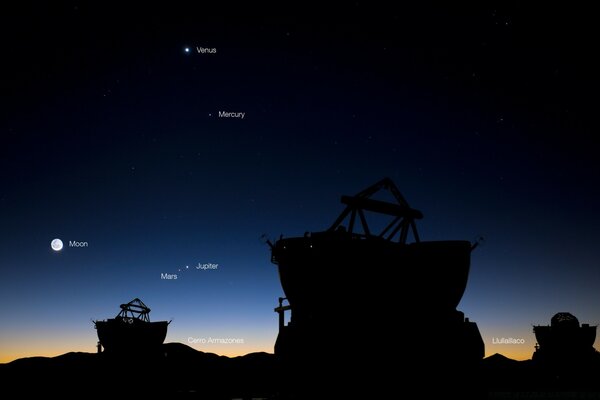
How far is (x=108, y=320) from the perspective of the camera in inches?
1758

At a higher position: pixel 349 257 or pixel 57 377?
pixel 349 257

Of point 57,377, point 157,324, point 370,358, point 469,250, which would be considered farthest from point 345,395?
point 57,377

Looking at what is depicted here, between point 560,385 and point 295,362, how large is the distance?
2366 inches

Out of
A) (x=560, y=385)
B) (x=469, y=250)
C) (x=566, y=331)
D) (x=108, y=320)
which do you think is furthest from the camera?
(x=560, y=385)

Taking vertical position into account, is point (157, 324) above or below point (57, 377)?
above

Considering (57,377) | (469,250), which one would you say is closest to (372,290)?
(469,250)

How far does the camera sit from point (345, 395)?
62.0ft

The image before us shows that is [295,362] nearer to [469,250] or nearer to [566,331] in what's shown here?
[469,250]

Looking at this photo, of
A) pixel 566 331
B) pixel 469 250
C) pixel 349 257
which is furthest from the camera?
pixel 566 331

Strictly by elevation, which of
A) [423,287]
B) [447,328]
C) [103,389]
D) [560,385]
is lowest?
[560,385]

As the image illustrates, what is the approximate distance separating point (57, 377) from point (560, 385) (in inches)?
4089

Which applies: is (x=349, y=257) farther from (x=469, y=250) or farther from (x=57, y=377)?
(x=57, y=377)

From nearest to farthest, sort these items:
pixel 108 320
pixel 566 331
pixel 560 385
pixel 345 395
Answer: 1. pixel 345 395
2. pixel 108 320
3. pixel 566 331
4. pixel 560 385

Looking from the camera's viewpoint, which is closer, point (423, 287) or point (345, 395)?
point (345, 395)
